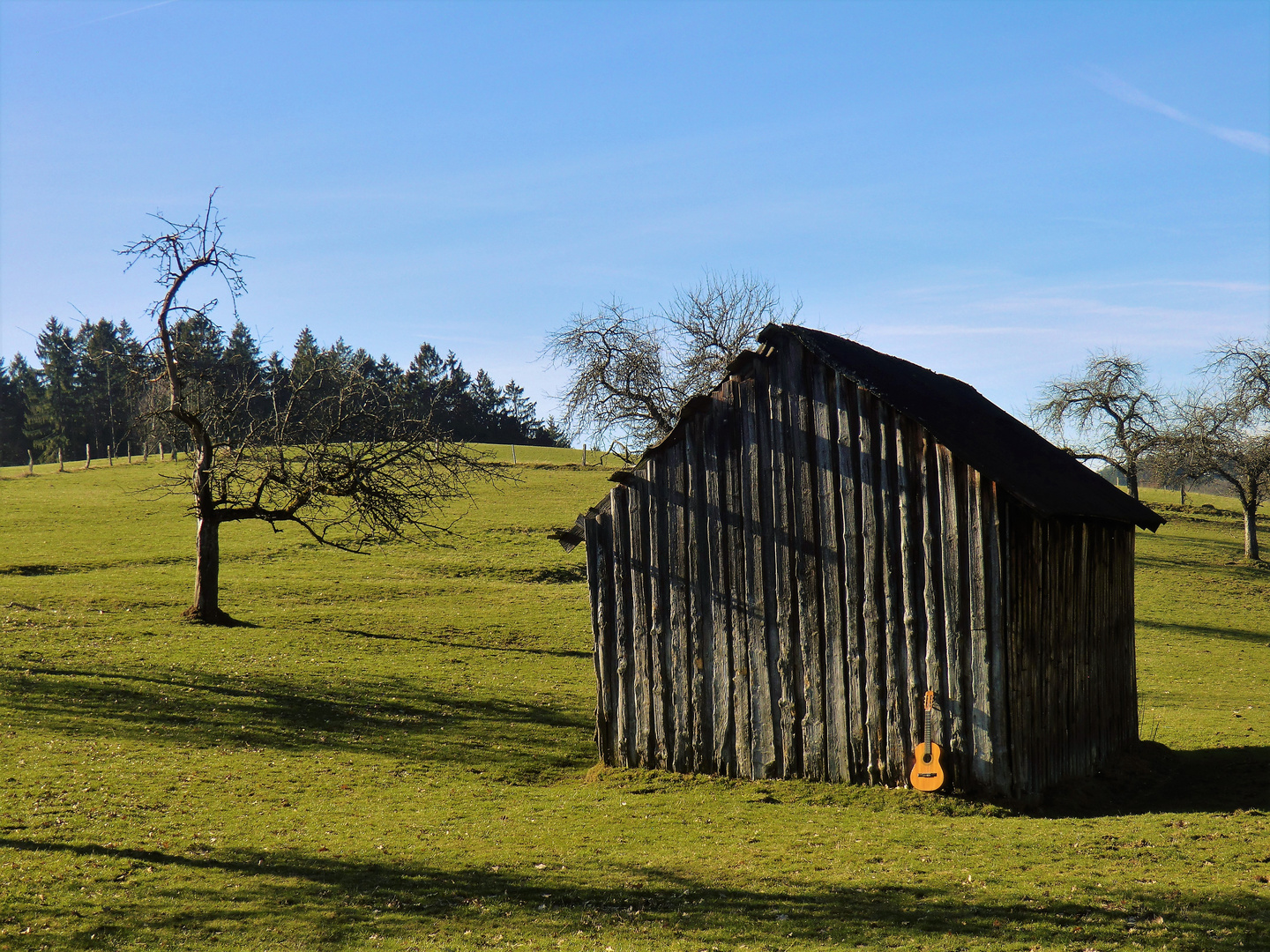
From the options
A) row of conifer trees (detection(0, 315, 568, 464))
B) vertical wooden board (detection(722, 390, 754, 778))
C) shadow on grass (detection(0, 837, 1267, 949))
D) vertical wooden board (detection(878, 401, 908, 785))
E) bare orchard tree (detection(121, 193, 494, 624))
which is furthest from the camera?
row of conifer trees (detection(0, 315, 568, 464))

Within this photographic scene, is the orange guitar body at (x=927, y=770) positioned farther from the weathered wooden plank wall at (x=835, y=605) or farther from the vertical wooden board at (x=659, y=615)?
the vertical wooden board at (x=659, y=615)

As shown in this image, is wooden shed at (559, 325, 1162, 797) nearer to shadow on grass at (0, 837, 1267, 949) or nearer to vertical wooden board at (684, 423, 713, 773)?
vertical wooden board at (684, 423, 713, 773)

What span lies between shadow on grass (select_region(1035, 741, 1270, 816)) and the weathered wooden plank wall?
0.40 metres

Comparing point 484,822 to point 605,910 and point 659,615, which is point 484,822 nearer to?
point 605,910

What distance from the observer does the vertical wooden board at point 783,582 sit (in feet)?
45.4

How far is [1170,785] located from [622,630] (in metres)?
8.63

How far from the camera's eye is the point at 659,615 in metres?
15.0

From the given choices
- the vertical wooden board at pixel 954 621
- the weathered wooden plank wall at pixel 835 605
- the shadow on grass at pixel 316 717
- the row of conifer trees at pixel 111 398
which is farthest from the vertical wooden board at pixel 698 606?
the row of conifer trees at pixel 111 398

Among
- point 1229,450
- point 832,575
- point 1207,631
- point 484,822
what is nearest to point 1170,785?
point 832,575

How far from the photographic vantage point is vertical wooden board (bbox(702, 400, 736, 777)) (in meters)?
14.4

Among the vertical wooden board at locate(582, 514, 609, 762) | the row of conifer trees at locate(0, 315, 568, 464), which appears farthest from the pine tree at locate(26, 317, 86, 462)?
the vertical wooden board at locate(582, 514, 609, 762)

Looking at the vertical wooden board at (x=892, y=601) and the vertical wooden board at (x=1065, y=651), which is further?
the vertical wooden board at (x=1065, y=651)

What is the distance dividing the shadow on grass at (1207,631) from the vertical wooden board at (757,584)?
25.0 metres

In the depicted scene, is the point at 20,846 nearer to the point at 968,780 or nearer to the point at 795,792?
the point at 795,792
